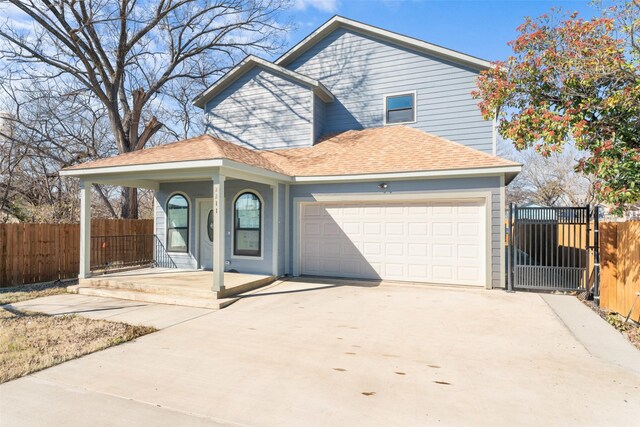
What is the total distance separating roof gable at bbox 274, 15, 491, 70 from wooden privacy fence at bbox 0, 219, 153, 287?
919 centimetres

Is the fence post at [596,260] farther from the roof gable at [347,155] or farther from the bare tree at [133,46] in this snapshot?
the bare tree at [133,46]

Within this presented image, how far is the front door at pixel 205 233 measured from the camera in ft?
36.8

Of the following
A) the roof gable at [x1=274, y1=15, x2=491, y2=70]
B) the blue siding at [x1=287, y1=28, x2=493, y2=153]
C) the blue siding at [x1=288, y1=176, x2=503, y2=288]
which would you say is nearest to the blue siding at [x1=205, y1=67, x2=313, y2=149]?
the blue siding at [x1=287, y1=28, x2=493, y2=153]

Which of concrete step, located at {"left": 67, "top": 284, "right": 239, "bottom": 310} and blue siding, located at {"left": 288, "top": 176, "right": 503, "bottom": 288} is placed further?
blue siding, located at {"left": 288, "top": 176, "right": 503, "bottom": 288}

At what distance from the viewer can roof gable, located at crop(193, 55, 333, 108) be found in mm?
11820

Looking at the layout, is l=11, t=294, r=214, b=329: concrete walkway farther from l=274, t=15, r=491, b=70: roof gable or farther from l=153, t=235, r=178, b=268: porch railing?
l=274, t=15, r=491, b=70: roof gable

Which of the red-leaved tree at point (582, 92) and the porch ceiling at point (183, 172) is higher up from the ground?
the red-leaved tree at point (582, 92)

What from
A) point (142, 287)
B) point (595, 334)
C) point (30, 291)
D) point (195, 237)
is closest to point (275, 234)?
point (195, 237)

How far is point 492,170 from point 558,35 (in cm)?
288

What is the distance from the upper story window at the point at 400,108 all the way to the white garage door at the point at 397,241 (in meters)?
3.69

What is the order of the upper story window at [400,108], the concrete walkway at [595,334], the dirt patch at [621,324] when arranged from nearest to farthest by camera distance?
the concrete walkway at [595,334] → the dirt patch at [621,324] → the upper story window at [400,108]

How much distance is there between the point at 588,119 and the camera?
652cm

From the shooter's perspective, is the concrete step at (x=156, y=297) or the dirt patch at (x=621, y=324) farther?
the concrete step at (x=156, y=297)

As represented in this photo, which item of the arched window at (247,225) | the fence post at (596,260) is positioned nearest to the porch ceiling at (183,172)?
the arched window at (247,225)
